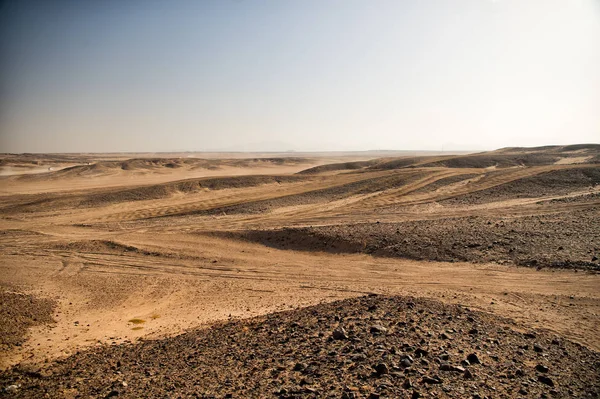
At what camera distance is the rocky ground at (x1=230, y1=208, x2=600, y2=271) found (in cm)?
1074

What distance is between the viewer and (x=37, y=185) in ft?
123

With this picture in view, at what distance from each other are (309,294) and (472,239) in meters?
A: 6.56

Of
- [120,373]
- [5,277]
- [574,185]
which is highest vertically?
[574,185]

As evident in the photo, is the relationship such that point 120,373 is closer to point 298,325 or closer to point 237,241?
point 298,325

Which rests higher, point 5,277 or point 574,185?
point 574,185

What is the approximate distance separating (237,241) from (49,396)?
33.3 feet

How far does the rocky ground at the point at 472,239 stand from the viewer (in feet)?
35.2

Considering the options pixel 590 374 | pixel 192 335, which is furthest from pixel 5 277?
pixel 590 374

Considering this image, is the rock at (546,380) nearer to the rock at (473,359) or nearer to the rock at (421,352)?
the rock at (473,359)

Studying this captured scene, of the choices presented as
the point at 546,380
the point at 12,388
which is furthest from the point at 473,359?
the point at 12,388

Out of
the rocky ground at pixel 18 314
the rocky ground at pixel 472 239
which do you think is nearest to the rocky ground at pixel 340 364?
the rocky ground at pixel 18 314

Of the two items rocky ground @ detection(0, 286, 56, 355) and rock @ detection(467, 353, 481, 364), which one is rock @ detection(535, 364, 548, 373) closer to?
rock @ detection(467, 353, 481, 364)

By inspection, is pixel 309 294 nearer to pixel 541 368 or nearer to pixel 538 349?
pixel 538 349

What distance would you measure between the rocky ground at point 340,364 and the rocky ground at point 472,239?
5.24 metres
